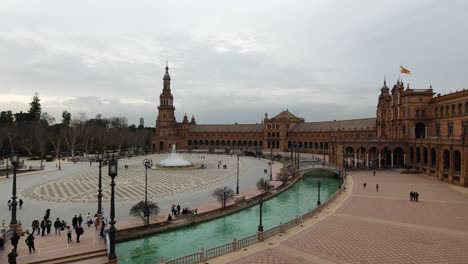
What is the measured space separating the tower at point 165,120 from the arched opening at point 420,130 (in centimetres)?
8689

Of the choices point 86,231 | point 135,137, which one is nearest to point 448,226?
point 86,231

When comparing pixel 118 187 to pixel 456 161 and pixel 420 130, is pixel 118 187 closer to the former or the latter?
pixel 456 161

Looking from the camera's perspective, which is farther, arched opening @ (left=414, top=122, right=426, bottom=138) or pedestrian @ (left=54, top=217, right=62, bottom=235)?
arched opening @ (left=414, top=122, right=426, bottom=138)

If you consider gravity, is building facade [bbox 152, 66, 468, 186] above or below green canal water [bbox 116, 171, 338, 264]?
above

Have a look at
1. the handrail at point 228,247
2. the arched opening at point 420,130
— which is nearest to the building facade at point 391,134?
the arched opening at point 420,130

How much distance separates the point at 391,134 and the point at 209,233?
195ft

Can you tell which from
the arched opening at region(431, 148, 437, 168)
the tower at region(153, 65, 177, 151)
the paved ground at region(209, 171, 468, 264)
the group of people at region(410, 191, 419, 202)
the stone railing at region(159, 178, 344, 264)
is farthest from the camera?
the tower at region(153, 65, 177, 151)

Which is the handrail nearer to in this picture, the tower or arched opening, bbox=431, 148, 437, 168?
arched opening, bbox=431, 148, 437, 168

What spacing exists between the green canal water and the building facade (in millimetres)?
23557

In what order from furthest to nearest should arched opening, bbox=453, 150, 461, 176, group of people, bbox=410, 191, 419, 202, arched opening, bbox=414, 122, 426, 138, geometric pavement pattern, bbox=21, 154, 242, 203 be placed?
arched opening, bbox=414, 122, 426, 138, arched opening, bbox=453, 150, 461, 176, geometric pavement pattern, bbox=21, 154, 242, 203, group of people, bbox=410, 191, 419, 202

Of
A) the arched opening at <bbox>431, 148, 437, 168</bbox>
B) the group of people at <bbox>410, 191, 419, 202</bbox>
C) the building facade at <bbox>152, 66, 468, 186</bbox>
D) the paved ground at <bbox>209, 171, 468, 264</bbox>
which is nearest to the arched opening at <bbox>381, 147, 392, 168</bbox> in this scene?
the building facade at <bbox>152, 66, 468, 186</bbox>

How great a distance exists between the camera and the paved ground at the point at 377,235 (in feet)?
58.1

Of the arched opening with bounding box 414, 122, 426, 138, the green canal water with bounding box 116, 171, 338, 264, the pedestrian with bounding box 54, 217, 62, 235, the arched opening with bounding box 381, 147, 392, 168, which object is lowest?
the green canal water with bounding box 116, 171, 338, 264

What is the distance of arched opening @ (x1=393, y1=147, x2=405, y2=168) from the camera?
65812mm
